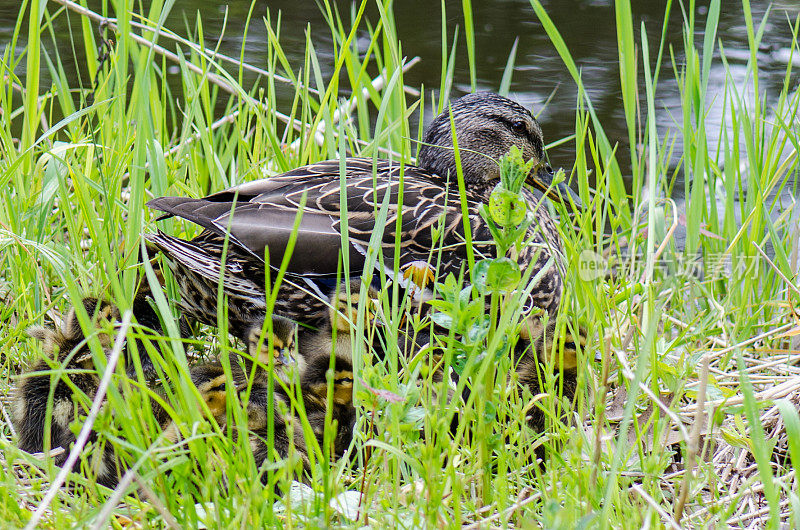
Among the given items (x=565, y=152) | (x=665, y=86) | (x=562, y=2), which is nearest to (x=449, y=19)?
(x=562, y=2)

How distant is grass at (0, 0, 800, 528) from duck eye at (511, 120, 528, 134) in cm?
29

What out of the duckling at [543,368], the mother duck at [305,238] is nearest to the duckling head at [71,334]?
the mother duck at [305,238]

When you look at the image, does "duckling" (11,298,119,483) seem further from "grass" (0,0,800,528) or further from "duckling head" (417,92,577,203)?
"duckling head" (417,92,577,203)

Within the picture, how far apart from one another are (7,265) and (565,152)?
10.6 ft

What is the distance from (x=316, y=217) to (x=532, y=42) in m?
4.71

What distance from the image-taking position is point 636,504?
5.36 ft

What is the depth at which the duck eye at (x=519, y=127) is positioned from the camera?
3.18 meters

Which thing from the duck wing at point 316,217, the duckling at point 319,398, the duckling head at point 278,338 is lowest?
the duckling at point 319,398

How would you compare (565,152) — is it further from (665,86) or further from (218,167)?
(218,167)

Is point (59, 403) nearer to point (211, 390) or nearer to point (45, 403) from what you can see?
point (45, 403)

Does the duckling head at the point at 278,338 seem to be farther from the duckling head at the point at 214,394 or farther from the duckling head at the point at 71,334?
the duckling head at the point at 71,334

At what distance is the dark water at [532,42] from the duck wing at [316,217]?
274 cm

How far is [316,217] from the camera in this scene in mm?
2457

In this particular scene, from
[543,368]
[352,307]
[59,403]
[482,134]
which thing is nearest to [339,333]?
[352,307]
